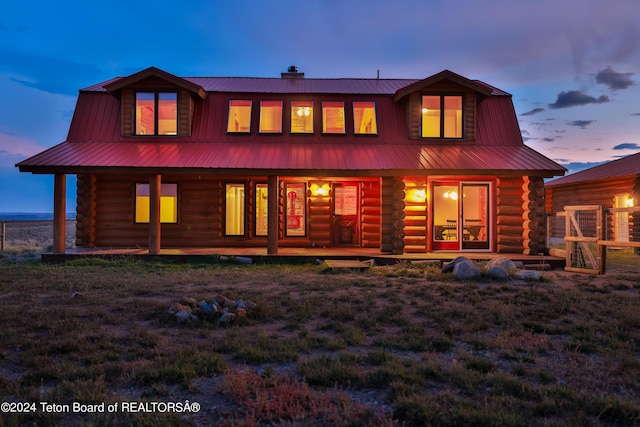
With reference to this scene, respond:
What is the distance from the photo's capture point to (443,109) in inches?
599

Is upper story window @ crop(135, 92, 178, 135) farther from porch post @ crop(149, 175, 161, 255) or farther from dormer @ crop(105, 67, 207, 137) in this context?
porch post @ crop(149, 175, 161, 255)

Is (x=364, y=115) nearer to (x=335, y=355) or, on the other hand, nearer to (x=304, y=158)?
(x=304, y=158)

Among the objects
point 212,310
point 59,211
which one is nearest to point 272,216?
point 59,211

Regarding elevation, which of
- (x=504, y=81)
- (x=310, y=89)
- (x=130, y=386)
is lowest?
(x=130, y=386)

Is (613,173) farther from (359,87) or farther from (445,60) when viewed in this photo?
(445,60)

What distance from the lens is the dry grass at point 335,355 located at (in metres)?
3.31

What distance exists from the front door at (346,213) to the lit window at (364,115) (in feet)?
7.53

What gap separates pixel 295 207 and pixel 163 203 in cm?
497

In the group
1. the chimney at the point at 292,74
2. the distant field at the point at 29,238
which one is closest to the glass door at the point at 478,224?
the chimney at the point at 292,74

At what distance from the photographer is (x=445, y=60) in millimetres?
71812

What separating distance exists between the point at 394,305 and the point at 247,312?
2.57 meters

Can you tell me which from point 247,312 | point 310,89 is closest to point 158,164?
point 310,89

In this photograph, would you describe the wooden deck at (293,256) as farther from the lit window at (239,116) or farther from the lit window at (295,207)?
the lit window at (239,116)

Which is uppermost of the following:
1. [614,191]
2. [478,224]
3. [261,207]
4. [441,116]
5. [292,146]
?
[441,116]
